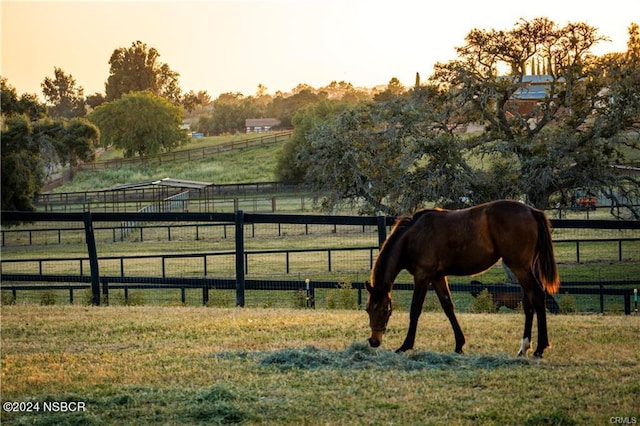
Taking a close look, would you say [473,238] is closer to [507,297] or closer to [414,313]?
[414,313]

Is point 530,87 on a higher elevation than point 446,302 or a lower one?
higher

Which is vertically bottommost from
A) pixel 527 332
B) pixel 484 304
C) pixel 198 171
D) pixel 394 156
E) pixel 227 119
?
pixel 484 304

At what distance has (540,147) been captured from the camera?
26625mm

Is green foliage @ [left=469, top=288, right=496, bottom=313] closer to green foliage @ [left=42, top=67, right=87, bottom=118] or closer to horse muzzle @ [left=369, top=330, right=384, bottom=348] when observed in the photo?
horse muzzle @ [left=369, top=330, right=384, bottom=348]

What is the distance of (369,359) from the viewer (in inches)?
342

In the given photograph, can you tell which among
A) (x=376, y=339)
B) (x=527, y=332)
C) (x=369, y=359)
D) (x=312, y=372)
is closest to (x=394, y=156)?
(x=376, y=339)

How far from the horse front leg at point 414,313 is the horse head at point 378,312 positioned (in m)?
0.23

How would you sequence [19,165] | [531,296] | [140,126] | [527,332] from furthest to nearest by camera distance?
[140,126], [19,165], [531,296], [527,332]

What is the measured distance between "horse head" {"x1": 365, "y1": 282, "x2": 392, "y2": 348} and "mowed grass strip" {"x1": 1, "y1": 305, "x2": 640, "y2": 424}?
0.18 m

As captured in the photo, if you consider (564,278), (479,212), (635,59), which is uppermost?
(635,59)

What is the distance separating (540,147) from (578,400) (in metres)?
20.4

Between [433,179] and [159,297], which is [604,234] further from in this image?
[159,297]

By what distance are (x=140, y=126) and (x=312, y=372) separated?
88054mm

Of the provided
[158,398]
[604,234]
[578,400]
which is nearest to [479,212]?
[578,400]
